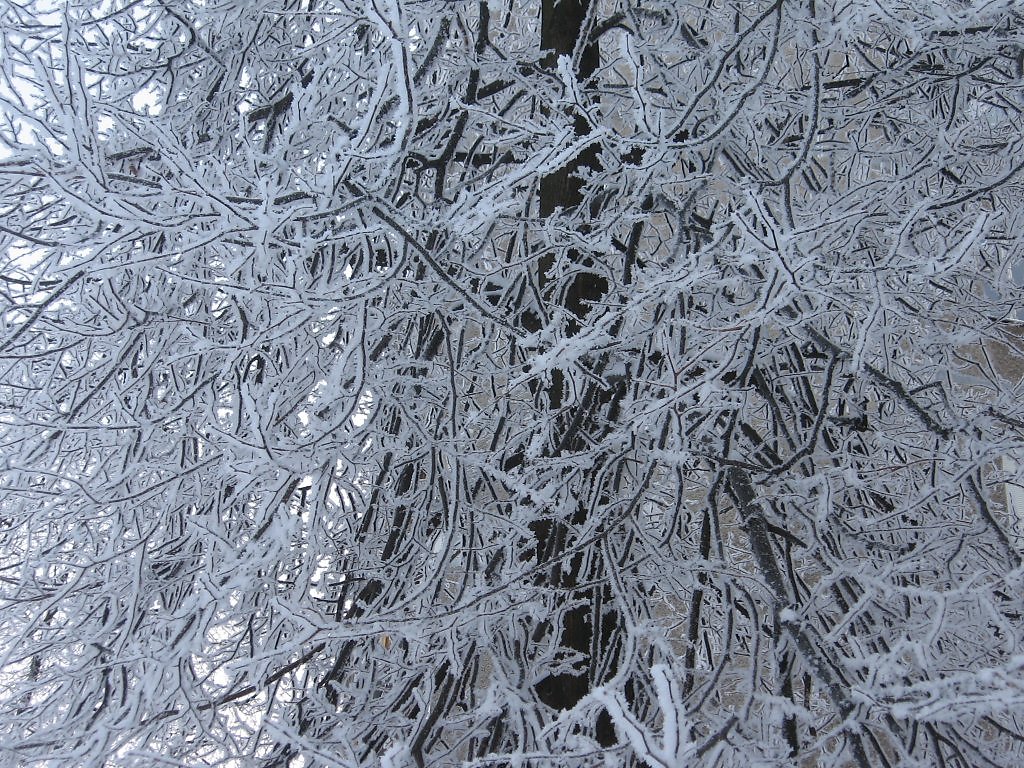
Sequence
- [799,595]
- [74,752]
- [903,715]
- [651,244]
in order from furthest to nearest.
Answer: [651,244], [799,595], [74,752], [903,715]

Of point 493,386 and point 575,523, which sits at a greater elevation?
point 493,386

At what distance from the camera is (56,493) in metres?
2.74

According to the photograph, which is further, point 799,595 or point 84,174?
point 799,595

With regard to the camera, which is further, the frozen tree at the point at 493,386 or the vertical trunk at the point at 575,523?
the vertical trunk at the point at 575,523

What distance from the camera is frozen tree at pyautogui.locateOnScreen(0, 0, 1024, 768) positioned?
206cm

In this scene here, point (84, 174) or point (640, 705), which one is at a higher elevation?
point (84, 174)

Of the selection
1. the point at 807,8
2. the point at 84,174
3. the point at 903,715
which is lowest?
the point at 903,715

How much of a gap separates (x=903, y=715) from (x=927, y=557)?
1.08 metres

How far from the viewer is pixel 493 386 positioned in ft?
11.6

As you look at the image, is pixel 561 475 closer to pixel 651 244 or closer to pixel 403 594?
pixel 403 594

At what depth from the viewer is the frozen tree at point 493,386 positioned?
81.3 inches

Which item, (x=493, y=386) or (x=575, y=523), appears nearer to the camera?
(x=575, y=523)

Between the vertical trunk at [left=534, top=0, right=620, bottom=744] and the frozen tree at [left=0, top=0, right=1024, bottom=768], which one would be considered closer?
the frozen tree at [left=0, top=0, right=1024, bottom=768]

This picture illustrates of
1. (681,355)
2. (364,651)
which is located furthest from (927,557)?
(364,651)
